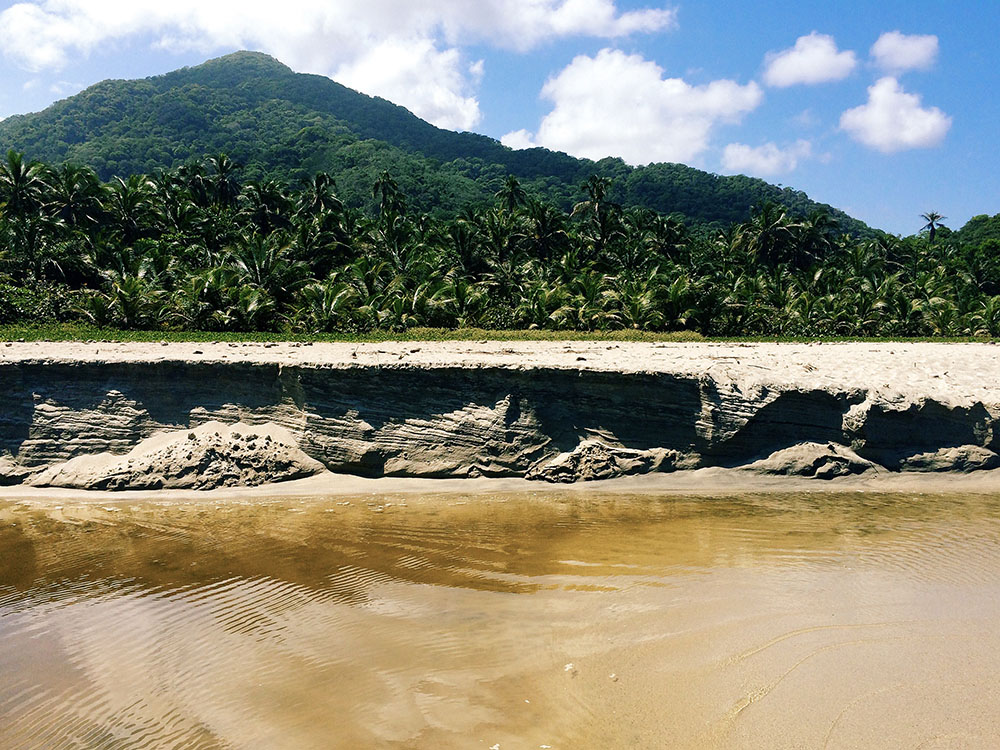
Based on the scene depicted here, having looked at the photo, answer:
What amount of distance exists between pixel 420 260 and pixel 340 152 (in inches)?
1963

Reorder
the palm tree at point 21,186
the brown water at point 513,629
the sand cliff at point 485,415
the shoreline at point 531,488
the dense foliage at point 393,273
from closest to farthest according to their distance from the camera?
1. the brown water at point 513,629
2. the shoreline at point 531,488
3. the sand cliff at point 485,415
4. the dense foliage at point 393,273
5. the palm tree at point 21,186

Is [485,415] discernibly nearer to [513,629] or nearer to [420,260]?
[513,629]

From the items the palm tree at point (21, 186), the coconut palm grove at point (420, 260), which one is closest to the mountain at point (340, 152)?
the coconut palm grove at point (420, 260)

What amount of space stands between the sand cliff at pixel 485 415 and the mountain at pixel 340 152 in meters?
51.9

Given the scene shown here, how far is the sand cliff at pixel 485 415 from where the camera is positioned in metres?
11.1

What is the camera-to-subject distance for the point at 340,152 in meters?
75.8

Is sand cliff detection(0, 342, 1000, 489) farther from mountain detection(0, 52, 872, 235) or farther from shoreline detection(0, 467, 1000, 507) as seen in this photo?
mountain detection(0, 52, 872, 235)

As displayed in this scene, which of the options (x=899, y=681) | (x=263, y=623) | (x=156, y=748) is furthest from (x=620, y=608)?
(x=156, y=748)

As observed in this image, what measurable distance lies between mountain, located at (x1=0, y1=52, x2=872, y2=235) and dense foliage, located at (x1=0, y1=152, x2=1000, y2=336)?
64.0ft

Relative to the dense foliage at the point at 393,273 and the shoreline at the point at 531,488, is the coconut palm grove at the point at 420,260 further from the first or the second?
the shoreline at the point at 531,488

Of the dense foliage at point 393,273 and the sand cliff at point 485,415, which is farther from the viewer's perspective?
the dense foliage at point 393,273

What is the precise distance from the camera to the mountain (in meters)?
71.9

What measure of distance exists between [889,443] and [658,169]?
83.8 m

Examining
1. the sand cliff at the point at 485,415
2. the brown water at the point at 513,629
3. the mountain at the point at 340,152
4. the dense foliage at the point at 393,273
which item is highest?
the mountain at the point at 340,152
